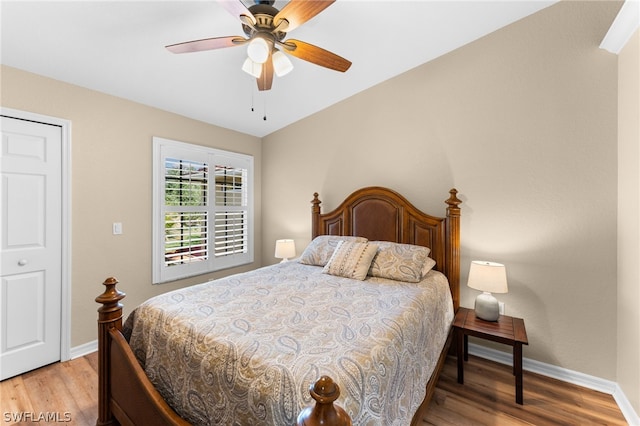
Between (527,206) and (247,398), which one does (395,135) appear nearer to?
(527,206)

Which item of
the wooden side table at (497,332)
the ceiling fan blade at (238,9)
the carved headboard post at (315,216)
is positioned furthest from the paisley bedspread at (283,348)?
the ceiling fan blade at (238,9)

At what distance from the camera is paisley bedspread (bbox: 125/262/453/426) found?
1.03 meters

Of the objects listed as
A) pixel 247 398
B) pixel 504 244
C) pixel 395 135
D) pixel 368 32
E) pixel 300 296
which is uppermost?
pixel 368 32

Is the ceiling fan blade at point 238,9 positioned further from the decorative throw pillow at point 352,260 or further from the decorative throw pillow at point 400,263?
the decorative throw pillow at point 400,263

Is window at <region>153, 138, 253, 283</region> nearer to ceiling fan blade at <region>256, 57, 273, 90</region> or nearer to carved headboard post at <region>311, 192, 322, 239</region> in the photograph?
carved headboard post at <region>311, 192, 322, 239</region>

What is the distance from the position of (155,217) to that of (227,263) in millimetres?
1114

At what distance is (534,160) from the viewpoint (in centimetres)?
235

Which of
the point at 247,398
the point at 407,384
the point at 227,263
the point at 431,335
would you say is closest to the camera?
the point at 247,398

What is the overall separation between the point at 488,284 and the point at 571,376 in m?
1.01

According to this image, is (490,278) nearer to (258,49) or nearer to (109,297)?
(258,49)

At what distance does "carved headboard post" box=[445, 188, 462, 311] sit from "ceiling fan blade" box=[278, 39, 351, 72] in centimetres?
151

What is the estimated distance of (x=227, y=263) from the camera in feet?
12.4

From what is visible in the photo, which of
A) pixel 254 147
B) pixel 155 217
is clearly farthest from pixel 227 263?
pixel 254 147

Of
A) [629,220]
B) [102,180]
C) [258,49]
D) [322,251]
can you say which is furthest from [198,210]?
[629,220]
